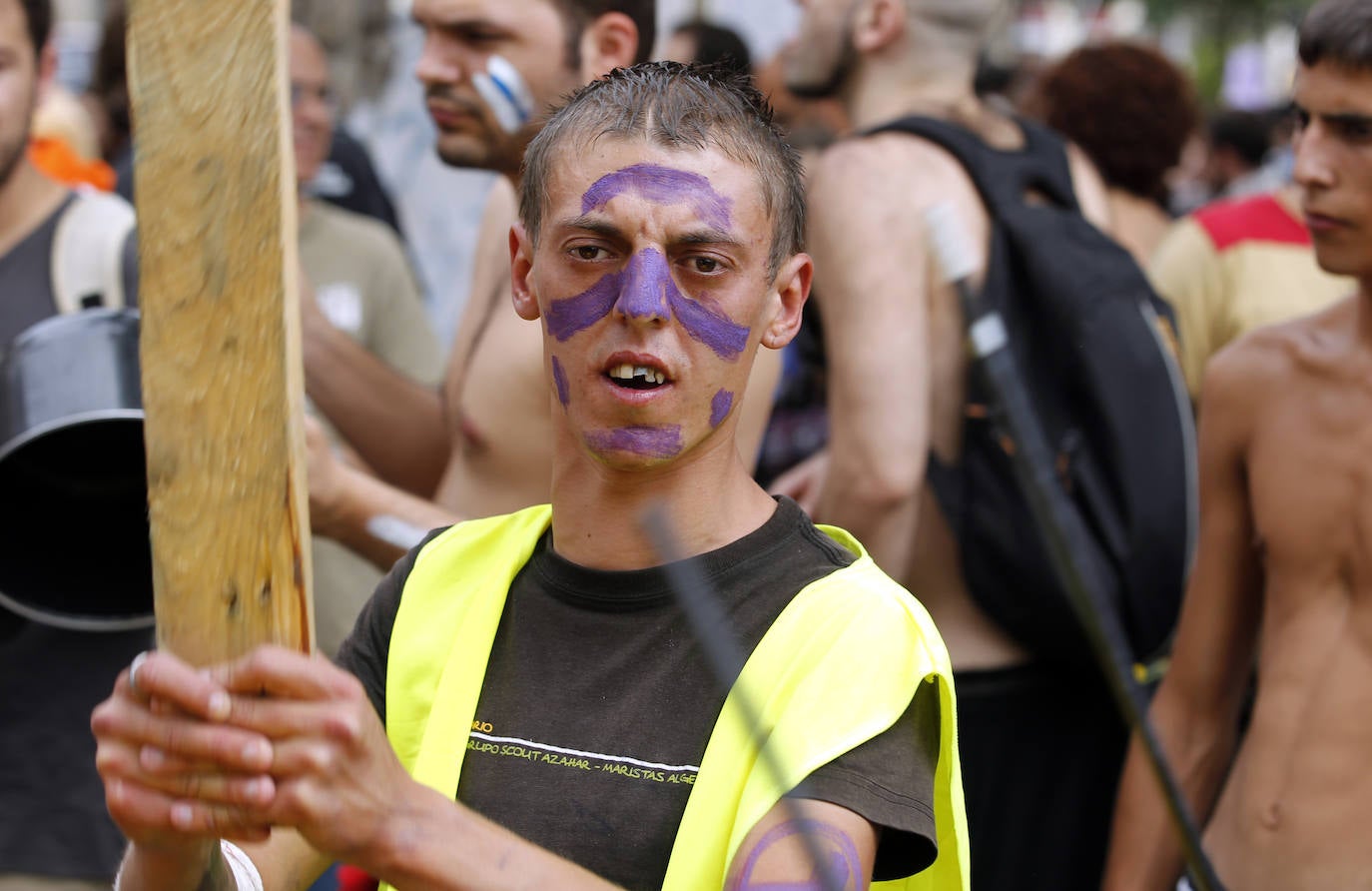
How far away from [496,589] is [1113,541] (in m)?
1.74

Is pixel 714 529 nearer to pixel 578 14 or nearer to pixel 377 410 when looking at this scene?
pixel 578 14

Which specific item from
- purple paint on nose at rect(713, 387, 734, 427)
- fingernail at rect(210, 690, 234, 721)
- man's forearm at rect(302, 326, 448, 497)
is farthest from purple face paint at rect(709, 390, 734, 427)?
man's forearm at rect(302, 326, 448, 497)

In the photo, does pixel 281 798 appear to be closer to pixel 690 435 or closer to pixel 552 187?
pixel 690 435

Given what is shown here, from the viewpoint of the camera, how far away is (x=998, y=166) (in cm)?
336

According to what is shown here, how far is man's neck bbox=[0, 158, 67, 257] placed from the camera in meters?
2.99

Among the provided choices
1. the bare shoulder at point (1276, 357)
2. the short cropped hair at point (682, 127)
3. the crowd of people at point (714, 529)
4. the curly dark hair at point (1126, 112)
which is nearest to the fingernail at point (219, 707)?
the crowd of people at point (714, 529)

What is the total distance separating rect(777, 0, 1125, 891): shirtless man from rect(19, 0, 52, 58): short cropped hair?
1644 mm

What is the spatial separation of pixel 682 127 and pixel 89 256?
161 cm

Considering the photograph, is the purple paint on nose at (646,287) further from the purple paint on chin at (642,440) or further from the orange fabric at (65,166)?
the orange fabric at (65,166)

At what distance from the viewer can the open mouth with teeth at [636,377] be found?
1757 millimetres

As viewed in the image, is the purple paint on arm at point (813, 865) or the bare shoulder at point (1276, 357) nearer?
the purple paint on arm at point (813, 865)

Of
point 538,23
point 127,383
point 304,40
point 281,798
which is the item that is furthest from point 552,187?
point 304,40

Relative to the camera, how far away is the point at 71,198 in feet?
9.91

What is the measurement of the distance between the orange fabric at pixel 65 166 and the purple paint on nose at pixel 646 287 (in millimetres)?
3947
